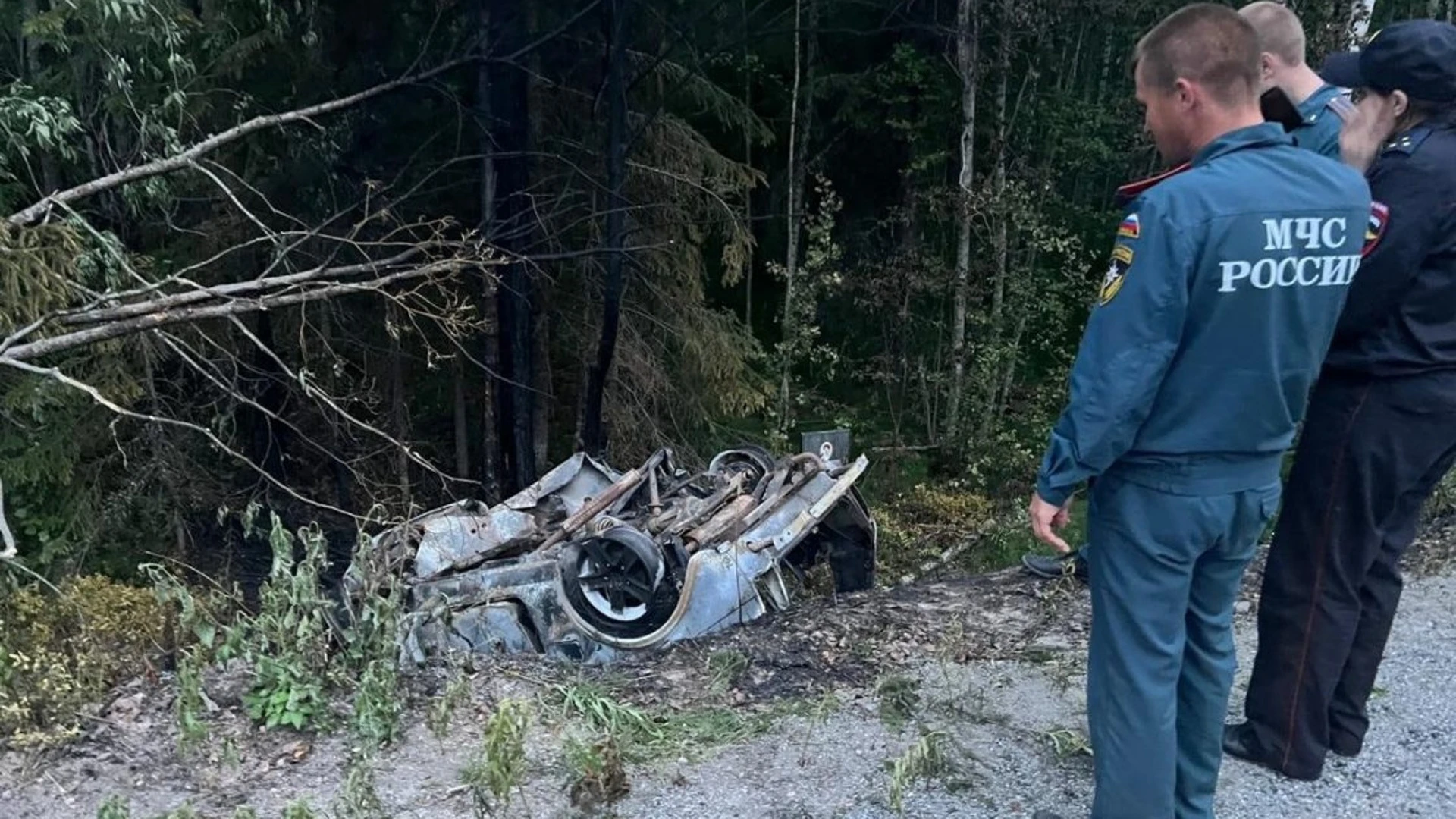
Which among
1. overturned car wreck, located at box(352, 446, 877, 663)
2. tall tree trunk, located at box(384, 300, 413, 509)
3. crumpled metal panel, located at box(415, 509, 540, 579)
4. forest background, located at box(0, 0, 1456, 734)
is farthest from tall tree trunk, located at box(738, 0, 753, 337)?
crumpled metal panel, located at box(415, 509, 540, 579)

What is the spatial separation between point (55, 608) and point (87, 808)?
3.08 meters

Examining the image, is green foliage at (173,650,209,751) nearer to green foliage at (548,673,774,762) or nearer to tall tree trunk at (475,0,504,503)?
green foliage at (548,673,774,762)

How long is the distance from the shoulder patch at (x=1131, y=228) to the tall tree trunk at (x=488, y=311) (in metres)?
6.45

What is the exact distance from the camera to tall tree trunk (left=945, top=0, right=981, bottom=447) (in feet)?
42.5

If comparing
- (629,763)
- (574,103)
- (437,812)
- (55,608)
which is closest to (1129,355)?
Result: (629,763)

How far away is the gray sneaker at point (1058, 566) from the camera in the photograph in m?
5.59

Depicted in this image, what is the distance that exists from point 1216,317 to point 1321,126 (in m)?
1.11

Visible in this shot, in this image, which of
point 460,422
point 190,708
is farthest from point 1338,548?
point 460,422

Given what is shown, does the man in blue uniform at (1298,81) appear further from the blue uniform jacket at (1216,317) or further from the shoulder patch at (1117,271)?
the shoulder patch at (1117,271)

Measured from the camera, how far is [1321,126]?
3428 millimetres

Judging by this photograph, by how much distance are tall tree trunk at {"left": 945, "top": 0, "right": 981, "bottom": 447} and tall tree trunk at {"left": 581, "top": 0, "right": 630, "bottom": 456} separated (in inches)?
160

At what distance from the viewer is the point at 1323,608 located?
3.53 metres

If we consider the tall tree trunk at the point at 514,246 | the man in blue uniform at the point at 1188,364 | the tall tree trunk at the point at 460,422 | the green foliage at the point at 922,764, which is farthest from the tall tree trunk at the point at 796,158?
the man in blue uniform at the point at 1188,364

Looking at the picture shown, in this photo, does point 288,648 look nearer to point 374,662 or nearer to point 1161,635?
point 374,662
